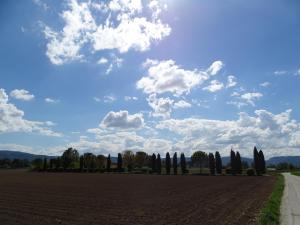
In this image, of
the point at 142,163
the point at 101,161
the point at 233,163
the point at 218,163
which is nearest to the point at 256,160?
the point at 233,163

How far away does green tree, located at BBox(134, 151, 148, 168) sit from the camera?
538ft

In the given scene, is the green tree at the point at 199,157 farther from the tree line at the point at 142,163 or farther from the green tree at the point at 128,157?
the green tree at the point at 128,157

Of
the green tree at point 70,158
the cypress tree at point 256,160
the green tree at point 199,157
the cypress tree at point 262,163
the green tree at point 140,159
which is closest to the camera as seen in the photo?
the cypress tree at point 256,160

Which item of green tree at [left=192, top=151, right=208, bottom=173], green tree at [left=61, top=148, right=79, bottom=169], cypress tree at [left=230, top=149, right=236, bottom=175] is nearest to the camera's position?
cypress tree at [left=230, top=149, right=236, bottom=175]

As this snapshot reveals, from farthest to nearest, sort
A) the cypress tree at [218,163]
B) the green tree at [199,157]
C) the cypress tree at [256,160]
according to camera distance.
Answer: the green tree at [199,157] → the cypress tree at [218,163] → the cypress tree at [256,160]

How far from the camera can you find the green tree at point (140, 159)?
164 meters

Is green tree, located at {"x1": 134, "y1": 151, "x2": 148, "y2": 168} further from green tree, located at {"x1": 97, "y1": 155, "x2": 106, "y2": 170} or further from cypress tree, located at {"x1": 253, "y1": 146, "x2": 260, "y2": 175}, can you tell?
cypress tree, located at {"x1": 253, "y1": 146, "x2": 260, "y2": 175}

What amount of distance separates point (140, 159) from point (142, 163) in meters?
2.29

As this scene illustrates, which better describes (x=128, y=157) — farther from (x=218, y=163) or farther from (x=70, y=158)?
(x=218, y=163)

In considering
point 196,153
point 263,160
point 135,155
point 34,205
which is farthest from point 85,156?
point 34,205

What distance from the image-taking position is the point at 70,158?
151 meters

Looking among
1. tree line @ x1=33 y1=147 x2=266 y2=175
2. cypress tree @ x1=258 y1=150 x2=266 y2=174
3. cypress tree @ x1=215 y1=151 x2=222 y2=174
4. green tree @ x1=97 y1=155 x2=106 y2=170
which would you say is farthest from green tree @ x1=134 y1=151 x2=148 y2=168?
cypress tree @ x1=258 y1=150 x2=266 y2=174

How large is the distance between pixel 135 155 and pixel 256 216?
151413 millimetres

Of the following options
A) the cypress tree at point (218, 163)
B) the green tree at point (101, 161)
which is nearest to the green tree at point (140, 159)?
the green tree at point (101, 161)
